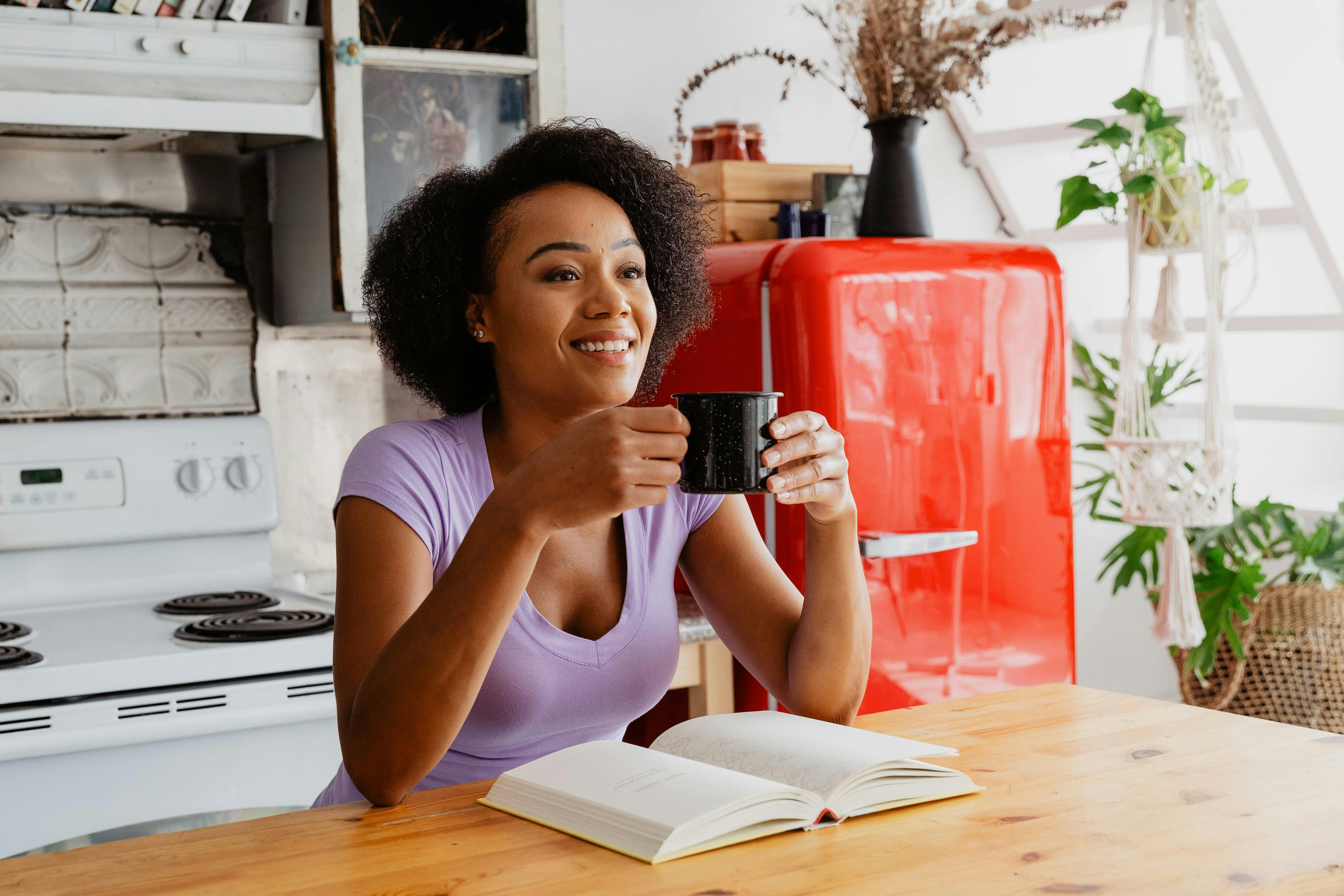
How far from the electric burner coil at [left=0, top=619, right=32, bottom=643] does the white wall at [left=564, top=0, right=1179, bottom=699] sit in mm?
1421

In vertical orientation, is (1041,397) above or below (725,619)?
above

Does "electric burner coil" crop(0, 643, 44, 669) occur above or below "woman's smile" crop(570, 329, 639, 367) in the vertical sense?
below

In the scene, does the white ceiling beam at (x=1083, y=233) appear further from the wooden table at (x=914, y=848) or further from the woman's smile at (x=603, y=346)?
the wooden table at (x=914, y=848)

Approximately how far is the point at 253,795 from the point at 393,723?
868 mm

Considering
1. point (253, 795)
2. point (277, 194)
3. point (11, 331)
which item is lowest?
point (253, 795)

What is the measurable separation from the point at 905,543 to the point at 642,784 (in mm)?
1254

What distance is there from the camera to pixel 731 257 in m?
2.31

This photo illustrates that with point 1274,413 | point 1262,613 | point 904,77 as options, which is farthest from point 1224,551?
point 904,77

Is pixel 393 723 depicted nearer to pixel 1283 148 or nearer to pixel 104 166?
pixel 104 166

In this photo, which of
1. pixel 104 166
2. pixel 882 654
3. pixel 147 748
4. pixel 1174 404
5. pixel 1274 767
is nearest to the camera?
pixel 1274 767

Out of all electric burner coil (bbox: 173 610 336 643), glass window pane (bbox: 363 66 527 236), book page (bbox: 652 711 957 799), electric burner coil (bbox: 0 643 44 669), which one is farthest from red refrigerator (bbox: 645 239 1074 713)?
electric burner coil (bbox: 0 643 44 669)

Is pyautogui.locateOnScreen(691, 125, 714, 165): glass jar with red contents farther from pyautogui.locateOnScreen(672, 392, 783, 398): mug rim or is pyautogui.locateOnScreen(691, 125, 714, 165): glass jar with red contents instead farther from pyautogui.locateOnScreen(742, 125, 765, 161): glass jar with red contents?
pyautogui.locateOnScreen(672, 392, 783, 398): mug rim

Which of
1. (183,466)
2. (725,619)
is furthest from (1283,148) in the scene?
(183,466)

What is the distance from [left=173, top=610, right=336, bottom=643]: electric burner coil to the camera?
6.18 ft
